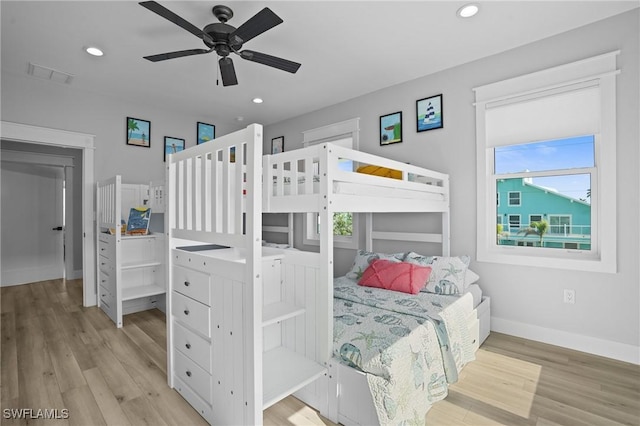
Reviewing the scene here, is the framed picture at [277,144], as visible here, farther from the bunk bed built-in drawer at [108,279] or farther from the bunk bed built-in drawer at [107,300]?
the bunk bed built-in drawer at [107,300]

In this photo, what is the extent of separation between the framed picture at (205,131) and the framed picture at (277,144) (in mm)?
928

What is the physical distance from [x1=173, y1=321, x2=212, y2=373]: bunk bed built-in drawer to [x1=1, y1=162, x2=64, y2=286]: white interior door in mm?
4702

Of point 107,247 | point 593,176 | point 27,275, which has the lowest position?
point 27,275

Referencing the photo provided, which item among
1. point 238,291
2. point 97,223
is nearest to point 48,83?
point 97,223

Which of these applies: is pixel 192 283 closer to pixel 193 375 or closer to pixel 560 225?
pixel 193 375

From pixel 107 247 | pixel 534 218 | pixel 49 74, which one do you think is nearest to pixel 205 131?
pixel 49 74

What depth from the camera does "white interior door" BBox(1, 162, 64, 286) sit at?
4770mm

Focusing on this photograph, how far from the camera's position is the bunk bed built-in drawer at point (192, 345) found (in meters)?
1.64

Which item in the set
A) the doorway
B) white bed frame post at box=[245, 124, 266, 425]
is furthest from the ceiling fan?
the doorway

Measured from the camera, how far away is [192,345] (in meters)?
1.75

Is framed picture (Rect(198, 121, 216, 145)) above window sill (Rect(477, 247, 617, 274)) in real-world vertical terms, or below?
above

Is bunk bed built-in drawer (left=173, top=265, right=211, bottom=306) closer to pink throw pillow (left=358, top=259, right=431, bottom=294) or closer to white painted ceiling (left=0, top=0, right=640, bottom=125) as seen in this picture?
pink throw pillow (left=358, top=259, right=431, bottom=294)

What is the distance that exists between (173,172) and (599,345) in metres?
3.35

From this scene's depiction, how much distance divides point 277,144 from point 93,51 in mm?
2606
